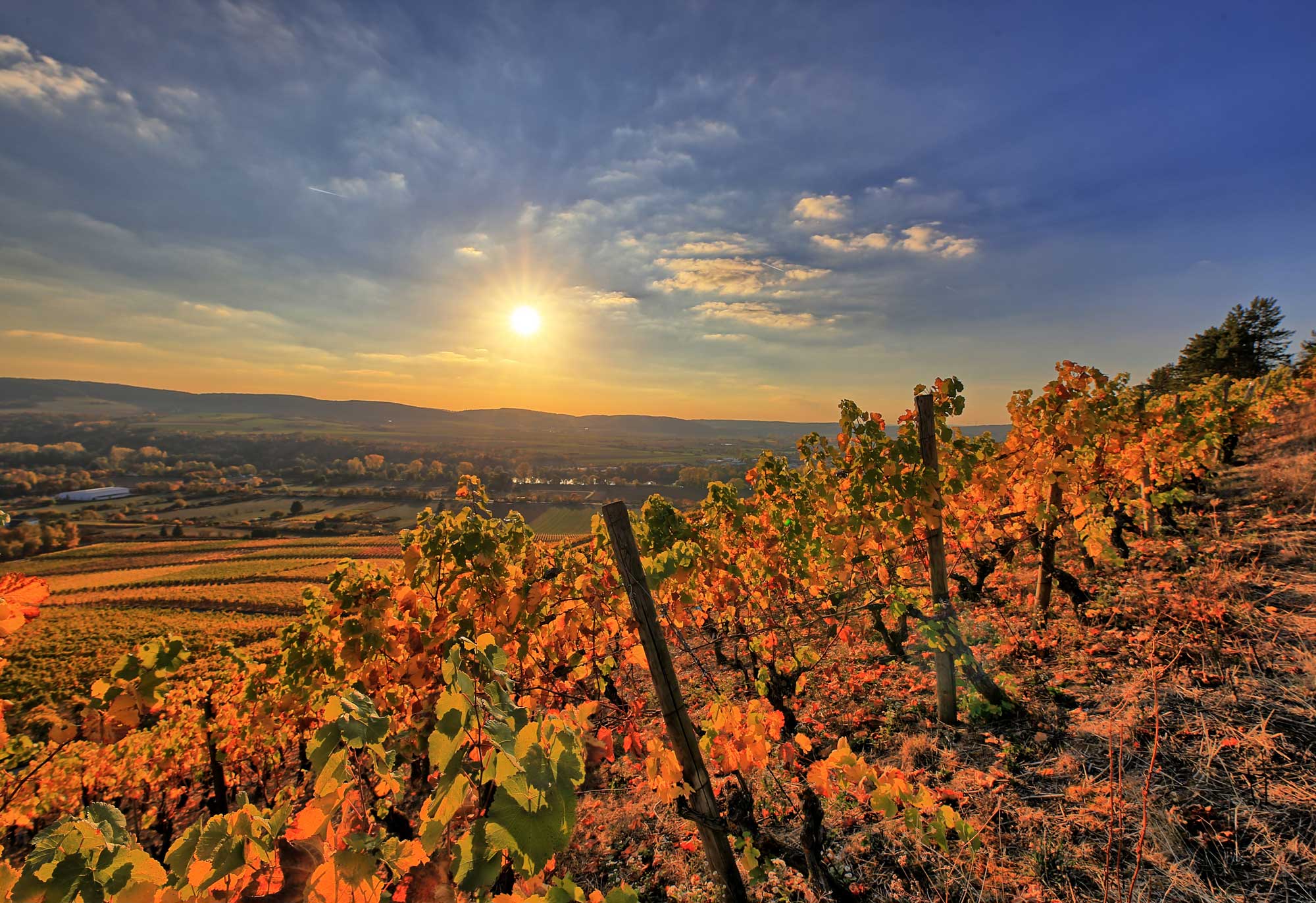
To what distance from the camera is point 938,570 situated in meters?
5.11

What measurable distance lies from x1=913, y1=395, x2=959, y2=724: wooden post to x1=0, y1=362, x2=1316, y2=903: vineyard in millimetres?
36

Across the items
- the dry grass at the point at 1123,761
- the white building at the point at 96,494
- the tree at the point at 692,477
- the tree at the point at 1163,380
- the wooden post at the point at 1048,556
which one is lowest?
the white building at the point at 96,494

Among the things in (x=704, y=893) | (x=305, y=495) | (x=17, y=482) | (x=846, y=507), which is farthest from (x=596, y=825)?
(x=17, y=482)

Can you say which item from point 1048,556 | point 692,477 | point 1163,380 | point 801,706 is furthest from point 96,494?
point 1163,380

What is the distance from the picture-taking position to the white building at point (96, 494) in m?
90.9

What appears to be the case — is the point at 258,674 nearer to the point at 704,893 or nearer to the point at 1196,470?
the point at 704,893

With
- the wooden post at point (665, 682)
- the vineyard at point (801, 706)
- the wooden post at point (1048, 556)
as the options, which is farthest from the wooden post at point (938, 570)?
the wooden post at point (665, 682)

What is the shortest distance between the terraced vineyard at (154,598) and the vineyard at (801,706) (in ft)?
62.3

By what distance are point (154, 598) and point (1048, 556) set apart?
2491 inches

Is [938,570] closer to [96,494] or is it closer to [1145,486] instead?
[1145,486]

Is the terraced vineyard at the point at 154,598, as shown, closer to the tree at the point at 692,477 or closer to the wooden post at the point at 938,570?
the wooden post at the point at 938,570

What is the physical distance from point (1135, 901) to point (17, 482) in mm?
165840

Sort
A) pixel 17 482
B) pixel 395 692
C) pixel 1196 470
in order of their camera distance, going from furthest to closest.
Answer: pixel 17 482 < pixel 1196 470 < pixel 395 692

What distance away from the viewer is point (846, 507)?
609 cm
